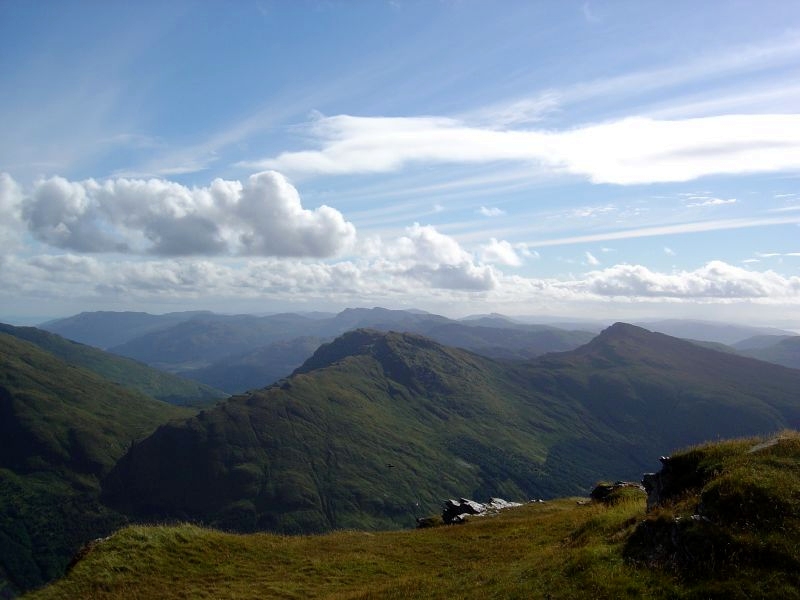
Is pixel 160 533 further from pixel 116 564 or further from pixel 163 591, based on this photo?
pixel 163 591

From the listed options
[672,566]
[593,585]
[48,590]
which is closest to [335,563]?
[48,590]

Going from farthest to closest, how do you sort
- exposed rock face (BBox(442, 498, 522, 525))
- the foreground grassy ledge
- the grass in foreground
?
1. exposed rock face (BBox(442, 498, 522, 525))
2. the grass in foreground
3. the foreground grassy ledge

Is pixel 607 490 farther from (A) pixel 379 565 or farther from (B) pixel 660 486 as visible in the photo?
(A) pixel 379 565

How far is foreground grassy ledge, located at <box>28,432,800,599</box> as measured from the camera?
20797 mm

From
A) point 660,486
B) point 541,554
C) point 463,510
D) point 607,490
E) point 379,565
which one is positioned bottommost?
point 463,510

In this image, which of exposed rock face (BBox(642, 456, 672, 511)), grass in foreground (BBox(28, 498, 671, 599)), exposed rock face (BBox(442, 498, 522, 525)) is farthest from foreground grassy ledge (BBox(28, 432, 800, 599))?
exposed rock face (BBox(442, 498, 522, 525))

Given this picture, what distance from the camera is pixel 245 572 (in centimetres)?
3641

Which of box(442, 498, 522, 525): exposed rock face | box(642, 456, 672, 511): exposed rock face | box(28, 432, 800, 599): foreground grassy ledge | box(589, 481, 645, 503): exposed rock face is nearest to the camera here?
box(28, 432, 800, 599): foreground grassy ledge

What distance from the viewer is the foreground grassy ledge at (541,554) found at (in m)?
20.8

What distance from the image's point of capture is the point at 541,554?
1232 inches

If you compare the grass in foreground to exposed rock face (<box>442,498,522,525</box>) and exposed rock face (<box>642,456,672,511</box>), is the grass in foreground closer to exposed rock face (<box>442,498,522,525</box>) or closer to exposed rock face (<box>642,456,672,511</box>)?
exposed rock face (<box>642,456,672,511</box>)

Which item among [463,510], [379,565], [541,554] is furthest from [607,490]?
[379,565]

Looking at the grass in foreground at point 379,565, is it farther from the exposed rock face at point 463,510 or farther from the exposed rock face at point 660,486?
the exposed rock face at point 463,510

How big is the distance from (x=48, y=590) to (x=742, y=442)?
44.2 meters
